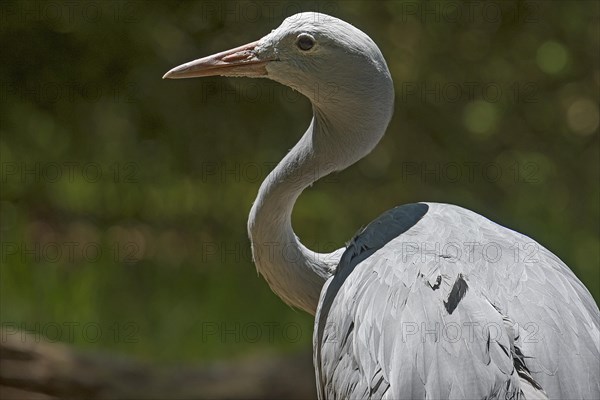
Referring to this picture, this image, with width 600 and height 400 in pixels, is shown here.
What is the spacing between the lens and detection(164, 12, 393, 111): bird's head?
2.94 metres

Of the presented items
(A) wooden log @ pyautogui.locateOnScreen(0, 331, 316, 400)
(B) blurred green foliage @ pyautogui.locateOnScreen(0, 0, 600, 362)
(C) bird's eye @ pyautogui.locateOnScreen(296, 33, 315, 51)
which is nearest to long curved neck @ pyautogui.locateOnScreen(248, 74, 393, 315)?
(C) bird's eye @ pyautogui.locateOnScreen(296, 33, 315, 51)

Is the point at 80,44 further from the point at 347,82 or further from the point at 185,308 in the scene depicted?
the point at 347,82

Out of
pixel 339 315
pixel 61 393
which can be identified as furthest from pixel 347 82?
pixel 61 393

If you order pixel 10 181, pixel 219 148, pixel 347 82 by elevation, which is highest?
pixel 347 82

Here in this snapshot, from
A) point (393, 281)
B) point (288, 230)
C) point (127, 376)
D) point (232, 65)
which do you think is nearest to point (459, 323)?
point (393, 281)

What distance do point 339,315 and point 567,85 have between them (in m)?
4.17

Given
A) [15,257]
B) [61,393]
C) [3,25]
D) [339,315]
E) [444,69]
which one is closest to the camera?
[339,315]

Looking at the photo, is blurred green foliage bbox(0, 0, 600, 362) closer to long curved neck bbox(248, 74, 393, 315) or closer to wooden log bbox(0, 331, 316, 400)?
wooden log bbox(0, 331, 316, 400)

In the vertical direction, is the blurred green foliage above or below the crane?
below

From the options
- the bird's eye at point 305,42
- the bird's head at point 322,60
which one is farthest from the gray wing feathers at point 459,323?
the bird's eye at point 305,42

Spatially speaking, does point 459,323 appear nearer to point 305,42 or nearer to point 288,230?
point 288,230

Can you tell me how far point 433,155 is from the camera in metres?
6.55

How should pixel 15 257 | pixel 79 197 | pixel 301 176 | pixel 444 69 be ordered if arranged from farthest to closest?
1. pixel 79 197
2. pixel 444 69
3. pixel 15 257
4. pixel 301 176

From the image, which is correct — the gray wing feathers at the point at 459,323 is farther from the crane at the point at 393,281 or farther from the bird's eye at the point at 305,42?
the bird's eye at the point at 305,42
